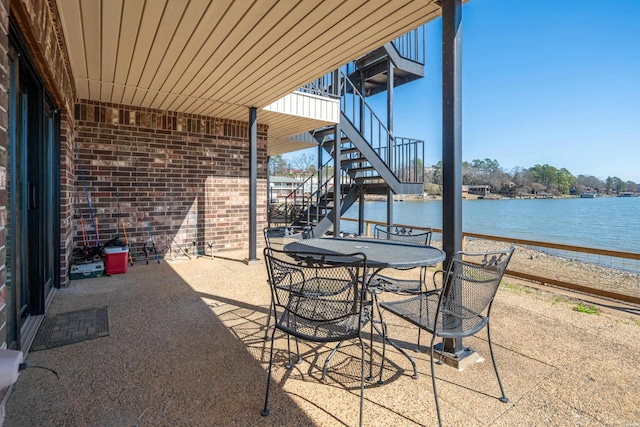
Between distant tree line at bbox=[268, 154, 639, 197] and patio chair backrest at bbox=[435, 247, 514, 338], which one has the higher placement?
distant tree line at bbox=[268, 154, 639, 197]

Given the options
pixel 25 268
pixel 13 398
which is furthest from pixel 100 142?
pixel 13 398

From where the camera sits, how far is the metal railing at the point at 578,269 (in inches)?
148

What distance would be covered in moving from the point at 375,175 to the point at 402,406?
18.3ft

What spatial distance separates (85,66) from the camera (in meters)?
3.55

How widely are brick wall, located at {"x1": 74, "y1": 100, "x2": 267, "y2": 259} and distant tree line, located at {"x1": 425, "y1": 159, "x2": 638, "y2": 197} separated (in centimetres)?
1876

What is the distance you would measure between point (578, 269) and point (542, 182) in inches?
948

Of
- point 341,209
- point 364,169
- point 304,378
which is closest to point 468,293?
point 304,378

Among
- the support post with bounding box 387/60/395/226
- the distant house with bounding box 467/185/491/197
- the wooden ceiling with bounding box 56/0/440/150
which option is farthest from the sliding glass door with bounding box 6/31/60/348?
the distant house with bounding box 467/185/491/197

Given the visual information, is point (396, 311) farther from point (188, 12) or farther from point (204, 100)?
point (204, 100)

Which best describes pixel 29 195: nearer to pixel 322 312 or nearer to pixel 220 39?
pixel 220 39

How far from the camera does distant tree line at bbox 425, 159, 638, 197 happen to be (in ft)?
82.0

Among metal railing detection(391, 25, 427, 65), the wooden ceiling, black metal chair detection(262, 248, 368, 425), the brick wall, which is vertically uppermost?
metal railing detection(391, 25, 427, 65)

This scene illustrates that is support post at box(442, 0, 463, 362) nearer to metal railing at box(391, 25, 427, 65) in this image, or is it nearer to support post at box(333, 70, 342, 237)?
support post at box(333, 70, 342, 237)

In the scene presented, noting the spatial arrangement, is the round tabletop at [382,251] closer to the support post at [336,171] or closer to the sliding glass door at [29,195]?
the sliding glass door at [29,195]
